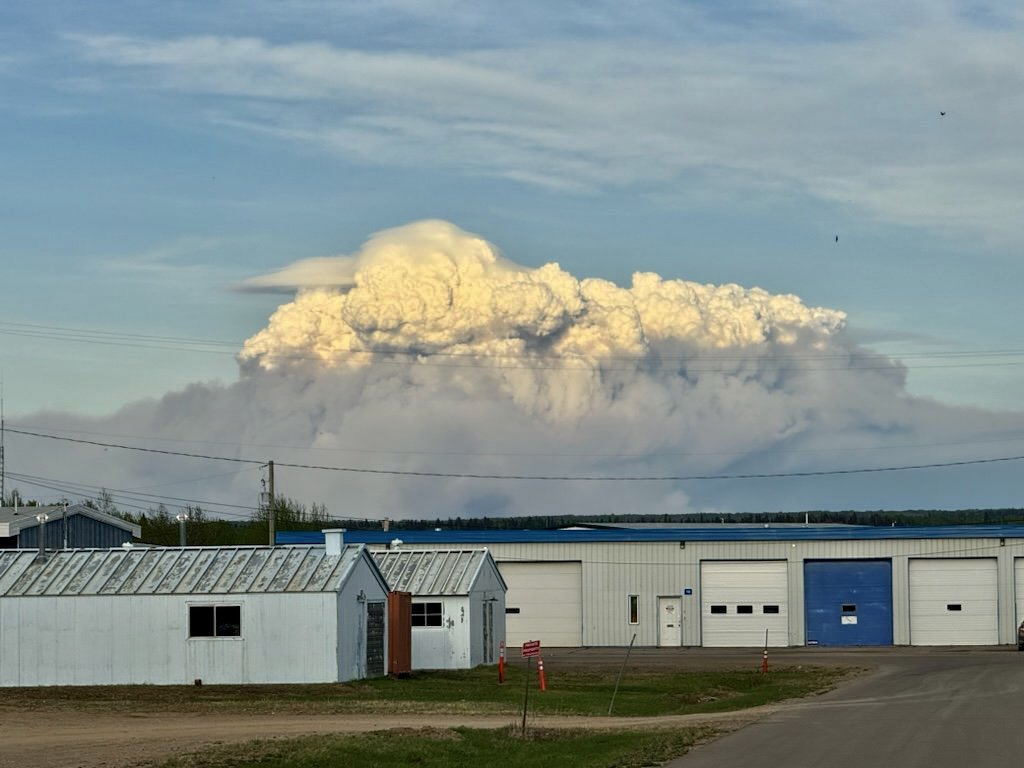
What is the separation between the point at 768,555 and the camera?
76438mm

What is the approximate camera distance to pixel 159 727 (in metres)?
31.0

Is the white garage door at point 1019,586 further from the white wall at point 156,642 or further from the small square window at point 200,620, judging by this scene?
the small square window at point 200,620

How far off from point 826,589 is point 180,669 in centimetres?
3998

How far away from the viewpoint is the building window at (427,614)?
55.3m

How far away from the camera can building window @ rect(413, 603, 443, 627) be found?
2178 inches

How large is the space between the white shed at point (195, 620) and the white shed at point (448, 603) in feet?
25.3

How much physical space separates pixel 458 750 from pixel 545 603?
53.0 metres

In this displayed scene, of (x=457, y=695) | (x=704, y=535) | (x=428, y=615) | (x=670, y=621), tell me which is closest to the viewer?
(x=457, y=695)

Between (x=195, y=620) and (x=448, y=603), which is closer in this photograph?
(x=195, y=620)

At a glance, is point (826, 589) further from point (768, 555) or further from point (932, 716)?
point (932, 716)

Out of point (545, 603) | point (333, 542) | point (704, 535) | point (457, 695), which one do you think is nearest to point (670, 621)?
point (704, 535)

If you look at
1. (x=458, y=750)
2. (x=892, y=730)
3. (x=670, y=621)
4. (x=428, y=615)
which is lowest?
(x=670, y=621)

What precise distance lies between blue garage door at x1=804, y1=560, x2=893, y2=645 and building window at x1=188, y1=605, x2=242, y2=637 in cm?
3835

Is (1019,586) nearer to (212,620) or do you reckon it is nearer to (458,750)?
(212,620)
